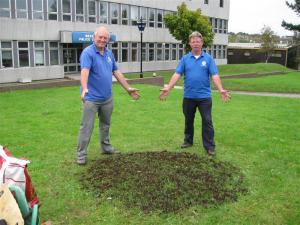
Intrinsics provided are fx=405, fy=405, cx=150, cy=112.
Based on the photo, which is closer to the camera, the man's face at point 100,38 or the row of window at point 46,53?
the man's face at point 100,38

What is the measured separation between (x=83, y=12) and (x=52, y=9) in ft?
9.67

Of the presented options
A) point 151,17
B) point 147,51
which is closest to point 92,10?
point 151,17

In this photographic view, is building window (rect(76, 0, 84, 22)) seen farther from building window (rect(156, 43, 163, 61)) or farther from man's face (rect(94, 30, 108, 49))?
man's face (rect(94, 30, 108, 49))

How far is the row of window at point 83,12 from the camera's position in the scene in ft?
81.4

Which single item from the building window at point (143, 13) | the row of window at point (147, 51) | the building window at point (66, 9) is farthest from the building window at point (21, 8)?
the building window at point (143, 13)

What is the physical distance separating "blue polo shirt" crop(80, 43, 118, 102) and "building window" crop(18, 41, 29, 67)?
20.5 metres

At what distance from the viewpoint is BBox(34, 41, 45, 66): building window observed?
26078 millimetres

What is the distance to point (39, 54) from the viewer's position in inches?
1042

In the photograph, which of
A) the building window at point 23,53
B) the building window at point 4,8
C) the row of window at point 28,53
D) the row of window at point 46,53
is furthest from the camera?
the building window at point 23,53

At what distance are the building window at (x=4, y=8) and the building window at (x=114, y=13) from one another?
31.0 ft

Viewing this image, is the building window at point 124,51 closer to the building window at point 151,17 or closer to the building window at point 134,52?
the building window at point 134,52

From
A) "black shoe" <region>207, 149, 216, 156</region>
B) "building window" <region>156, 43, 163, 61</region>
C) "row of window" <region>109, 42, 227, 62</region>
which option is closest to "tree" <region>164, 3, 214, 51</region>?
"row of window" <region>109, 42, 227, 62</region>

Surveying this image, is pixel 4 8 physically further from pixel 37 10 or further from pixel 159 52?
pixel 159 52

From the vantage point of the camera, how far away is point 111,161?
614 cm
